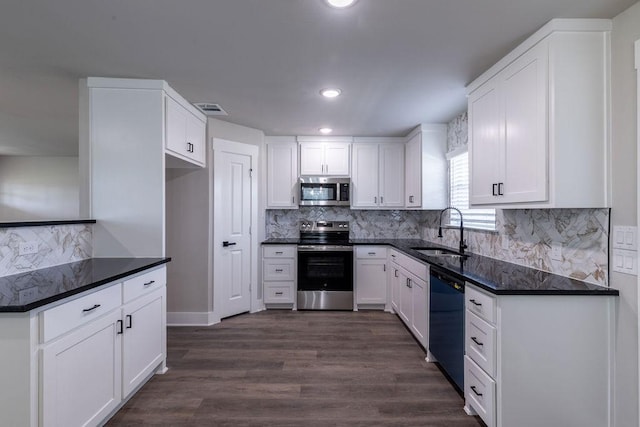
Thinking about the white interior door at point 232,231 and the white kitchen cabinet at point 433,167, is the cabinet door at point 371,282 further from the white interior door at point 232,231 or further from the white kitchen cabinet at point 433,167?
the white interior door at point 232,231

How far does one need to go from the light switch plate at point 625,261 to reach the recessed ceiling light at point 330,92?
219 cm

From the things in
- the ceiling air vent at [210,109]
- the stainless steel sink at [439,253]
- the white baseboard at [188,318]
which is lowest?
the white baseboard at [188,318]

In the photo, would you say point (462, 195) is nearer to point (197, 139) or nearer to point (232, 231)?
point (232, 231)

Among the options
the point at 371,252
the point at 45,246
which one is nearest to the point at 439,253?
the point at 371,252

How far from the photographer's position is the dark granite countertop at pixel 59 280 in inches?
52.5

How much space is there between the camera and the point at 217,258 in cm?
353

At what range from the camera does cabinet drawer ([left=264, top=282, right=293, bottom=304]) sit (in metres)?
4.05

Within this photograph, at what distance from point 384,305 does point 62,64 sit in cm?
406

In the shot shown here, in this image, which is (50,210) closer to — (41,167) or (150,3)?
(41,167)

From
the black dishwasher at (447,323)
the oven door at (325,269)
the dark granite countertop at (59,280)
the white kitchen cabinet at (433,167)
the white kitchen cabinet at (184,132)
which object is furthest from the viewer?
the oven door at (325,269)

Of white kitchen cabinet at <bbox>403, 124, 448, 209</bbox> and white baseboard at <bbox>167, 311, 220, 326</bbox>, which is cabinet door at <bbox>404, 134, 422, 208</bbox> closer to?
white kitchen cabinet at <bbox>403, 124, 448, 209</bbox>

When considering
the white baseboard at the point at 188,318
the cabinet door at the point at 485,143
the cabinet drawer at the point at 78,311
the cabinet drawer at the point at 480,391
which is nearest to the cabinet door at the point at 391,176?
the cabinet door at the point at 485,143

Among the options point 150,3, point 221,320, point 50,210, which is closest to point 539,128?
point 150,3

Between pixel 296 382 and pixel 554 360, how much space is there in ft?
5.53
